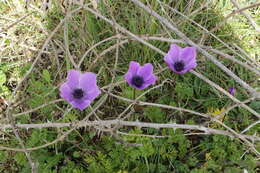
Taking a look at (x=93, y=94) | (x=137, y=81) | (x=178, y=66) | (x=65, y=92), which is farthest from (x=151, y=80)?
(x=65, y=92)

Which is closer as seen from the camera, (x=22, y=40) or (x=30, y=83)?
(x=30, y=83)

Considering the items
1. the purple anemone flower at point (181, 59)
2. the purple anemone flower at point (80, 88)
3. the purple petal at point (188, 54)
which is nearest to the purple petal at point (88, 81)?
the purple anemone flower at point (80, 88)

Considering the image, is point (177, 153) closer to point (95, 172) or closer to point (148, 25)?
point (95, 172)

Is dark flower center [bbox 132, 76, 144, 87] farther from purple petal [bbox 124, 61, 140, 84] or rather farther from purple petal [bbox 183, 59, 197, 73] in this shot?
purple petal [bbox 183, 59, 197, 73]

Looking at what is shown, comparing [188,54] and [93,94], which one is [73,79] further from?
[188,54]

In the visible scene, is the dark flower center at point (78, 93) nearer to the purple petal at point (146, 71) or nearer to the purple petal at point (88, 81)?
the purple petal at point (88, 81)

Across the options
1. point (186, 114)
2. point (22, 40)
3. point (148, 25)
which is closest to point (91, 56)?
point (148, 25)
